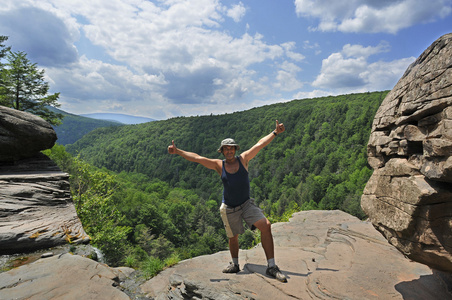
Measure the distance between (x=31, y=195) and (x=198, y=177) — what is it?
415 feet

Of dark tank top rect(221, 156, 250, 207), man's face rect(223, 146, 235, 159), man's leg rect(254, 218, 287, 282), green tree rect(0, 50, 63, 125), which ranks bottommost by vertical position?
man's leg rect(254, 218, 287, 282)

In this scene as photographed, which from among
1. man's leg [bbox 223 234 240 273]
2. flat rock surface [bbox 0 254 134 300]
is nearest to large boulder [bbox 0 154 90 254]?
flat rock surface [bbox 0 254 134 300]

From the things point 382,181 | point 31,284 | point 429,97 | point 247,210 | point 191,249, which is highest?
point 429,97

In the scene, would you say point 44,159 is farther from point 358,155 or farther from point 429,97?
point 358,155

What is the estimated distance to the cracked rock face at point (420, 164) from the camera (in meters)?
3.46

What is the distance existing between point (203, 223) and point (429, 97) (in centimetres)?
7712

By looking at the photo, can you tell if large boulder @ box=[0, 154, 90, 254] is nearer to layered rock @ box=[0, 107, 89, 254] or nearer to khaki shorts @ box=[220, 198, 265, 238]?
layered rock @ box=[0, 107, 89, 254]

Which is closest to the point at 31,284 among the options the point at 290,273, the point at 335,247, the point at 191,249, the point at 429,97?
the point at 290,273

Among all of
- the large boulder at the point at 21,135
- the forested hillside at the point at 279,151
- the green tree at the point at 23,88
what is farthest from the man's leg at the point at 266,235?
the forested hillside at the point at 279,151

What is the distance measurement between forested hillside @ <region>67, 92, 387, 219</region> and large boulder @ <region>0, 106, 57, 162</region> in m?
43.5

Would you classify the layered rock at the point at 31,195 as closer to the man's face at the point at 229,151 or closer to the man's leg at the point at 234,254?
the man's leg at the point at 234,254

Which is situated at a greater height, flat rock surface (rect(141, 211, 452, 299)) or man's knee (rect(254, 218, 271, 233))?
man's knee (rect(254, 218, 271, 233))

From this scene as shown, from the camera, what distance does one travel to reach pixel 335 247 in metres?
8.55

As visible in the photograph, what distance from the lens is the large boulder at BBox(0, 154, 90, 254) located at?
639cm
